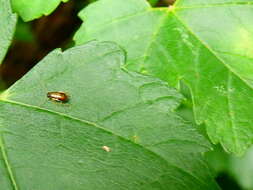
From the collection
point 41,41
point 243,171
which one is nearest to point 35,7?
point 41,41

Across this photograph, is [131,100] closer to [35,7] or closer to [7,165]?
[7,165]

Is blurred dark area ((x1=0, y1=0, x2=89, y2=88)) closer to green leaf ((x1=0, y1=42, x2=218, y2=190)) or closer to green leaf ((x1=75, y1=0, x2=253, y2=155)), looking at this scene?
green leaf ((x1=75, y1=0, x2=253, y2=155))

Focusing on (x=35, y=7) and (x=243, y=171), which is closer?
(x=35, y=7)

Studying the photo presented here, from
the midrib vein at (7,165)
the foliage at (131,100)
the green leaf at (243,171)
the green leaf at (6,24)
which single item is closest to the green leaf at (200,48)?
the foliage at (131,100)

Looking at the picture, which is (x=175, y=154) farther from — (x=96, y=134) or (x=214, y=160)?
(x=214, y=160)

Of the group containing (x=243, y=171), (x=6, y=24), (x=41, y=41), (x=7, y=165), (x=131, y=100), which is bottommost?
(x=243, y=171)

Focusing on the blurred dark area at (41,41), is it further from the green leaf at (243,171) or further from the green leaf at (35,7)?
the green leaf at (243,171)
